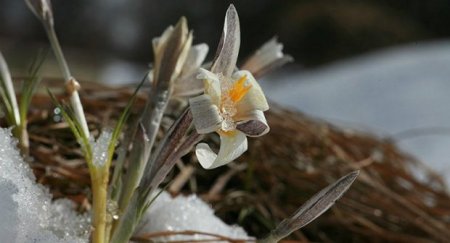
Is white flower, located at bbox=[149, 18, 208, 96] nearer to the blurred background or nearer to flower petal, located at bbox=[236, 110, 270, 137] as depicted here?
flower petal, located at bbox=[236, 110, 270, 137]

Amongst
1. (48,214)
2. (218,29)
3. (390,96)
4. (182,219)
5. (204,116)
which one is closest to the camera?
(204,116)

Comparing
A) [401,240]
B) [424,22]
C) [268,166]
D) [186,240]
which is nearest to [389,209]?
[401,240]

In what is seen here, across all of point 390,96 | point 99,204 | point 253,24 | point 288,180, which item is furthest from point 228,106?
point 253,24

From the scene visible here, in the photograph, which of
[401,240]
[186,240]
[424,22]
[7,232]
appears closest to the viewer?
[7,232]

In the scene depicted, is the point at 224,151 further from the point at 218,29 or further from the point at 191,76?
the point at 218,29

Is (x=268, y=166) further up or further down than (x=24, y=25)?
further up

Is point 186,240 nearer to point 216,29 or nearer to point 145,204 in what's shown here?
point 145,204

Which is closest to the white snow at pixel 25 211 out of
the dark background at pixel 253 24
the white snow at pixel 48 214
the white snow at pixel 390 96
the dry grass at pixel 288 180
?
the white snow at pixel 48 214
